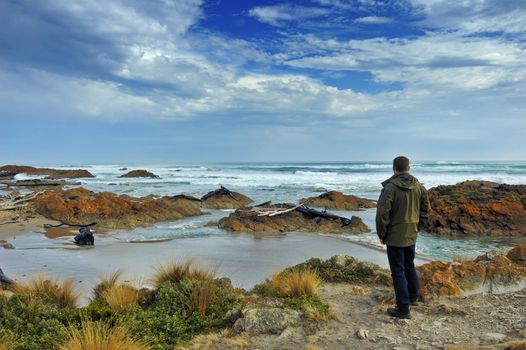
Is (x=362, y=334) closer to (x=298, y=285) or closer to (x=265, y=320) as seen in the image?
(x=265, y=320)

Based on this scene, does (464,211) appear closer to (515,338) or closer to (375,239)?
(375,239)

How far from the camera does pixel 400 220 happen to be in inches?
203

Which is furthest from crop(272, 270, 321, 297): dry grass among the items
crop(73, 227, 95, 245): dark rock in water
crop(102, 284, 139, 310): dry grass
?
crop(73, 227, 95, 245): dark rock in water

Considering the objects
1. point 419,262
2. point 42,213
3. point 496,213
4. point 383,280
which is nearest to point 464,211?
point 496,213

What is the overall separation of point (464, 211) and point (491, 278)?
419 inches

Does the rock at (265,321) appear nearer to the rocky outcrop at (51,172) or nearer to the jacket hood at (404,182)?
the jacket hood at (404,182)

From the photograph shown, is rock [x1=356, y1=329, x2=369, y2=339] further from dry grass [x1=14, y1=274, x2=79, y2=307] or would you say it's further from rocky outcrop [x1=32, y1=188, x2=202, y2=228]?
rocky outcrop [x1=32, y1=188, x2=202, y2=228]

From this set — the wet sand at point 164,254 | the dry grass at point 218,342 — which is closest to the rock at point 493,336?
the dry grass at point 218,342

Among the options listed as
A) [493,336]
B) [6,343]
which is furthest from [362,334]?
[6,343]

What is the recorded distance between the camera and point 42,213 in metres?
18.1

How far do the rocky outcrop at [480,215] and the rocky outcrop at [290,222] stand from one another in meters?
3.10

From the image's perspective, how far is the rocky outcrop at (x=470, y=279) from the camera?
19.9 ft

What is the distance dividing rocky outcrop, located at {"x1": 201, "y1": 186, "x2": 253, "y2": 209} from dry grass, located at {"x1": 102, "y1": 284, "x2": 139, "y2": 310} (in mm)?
16417

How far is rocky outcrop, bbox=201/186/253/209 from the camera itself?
75.5ft
